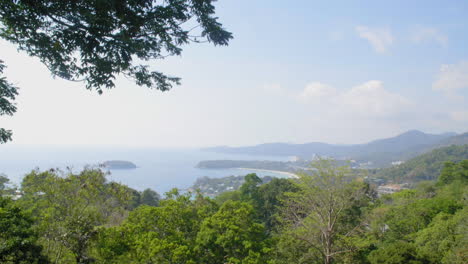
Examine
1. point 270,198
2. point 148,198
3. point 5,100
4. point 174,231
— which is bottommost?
point 148,198

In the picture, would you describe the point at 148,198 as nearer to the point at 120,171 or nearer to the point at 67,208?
the point at 67,208

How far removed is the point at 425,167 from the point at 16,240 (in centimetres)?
7309

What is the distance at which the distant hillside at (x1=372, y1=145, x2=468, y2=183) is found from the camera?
57478 millimetres

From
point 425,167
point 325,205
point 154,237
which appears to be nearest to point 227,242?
point 154,237

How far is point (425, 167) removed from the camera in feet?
197

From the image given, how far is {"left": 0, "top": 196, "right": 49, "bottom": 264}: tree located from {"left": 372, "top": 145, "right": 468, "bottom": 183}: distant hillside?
6644 centimetres

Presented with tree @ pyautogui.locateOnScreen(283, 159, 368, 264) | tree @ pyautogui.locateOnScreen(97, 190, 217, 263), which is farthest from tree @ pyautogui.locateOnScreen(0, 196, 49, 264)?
tree @ pyautogui.locateOnScreen(283, 159, 368, 264)

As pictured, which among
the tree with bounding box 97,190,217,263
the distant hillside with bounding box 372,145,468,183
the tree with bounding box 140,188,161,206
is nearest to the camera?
the tree with bounding box 97,190,217,263

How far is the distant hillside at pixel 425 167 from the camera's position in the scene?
57.5 metres

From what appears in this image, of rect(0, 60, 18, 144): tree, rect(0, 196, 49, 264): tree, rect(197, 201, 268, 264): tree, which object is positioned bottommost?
rect(197, 201, 268, 264): tree

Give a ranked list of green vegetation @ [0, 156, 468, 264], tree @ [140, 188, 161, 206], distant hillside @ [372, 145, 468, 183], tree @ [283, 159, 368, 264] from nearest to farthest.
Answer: green vegetation @ [0, 156, 468, 264] → tree @ [283, 159, 368, 264] → tree @ [140, 188, 161, 206] → distant hillside @ [372, 145, 468, 183]

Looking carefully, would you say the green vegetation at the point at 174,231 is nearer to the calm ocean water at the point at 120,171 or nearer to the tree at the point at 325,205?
the tree at the point at 325,205

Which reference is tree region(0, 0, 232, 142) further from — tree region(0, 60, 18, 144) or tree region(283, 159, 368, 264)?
tree region(283, 159, 368, 264)

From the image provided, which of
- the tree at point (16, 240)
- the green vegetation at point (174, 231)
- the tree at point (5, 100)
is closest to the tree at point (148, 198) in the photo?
the green vegetation at point (174, 231)
